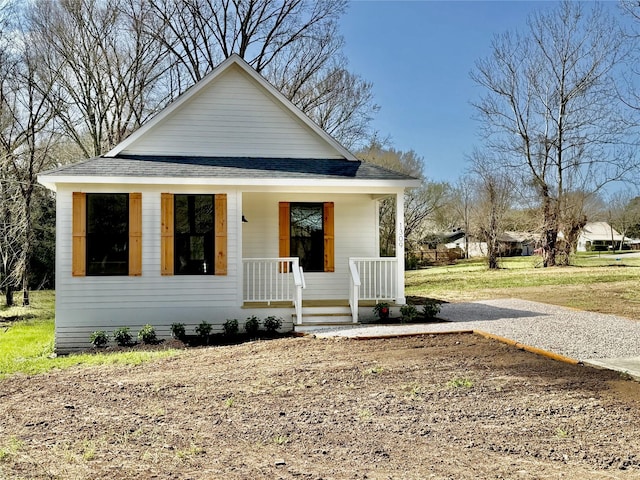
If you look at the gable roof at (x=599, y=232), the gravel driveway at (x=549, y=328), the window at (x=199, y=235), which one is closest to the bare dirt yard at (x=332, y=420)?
the gravel driveway at (x=549, y=328)

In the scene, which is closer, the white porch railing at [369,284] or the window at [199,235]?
the white porch railing at [369,284]

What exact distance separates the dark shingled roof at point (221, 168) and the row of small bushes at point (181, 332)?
291 cm

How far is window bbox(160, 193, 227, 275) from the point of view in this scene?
10.8 metres

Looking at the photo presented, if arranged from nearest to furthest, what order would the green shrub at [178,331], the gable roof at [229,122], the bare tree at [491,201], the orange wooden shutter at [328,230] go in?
the green shrub at [178,331], the gable roof at [229,122], the orange wooden shutter at [328,230], the bare tree at [491,201]

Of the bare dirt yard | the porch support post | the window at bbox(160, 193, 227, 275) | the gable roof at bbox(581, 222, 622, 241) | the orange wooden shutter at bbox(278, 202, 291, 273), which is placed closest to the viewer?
the bare dirt yard

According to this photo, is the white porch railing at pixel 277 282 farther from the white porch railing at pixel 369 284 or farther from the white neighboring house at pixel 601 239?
the white neighboring house at pixel 601 239

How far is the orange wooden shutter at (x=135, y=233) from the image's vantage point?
10609 millimetres

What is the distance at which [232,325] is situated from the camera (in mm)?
10516

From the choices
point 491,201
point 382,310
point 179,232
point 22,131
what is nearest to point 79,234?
point 179,232

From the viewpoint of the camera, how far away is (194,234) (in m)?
10.9

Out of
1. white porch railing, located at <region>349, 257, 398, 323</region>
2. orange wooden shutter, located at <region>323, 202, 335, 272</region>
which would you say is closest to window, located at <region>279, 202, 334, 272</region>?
orange wooden shutter, located at <region>323, 202, 335, 272</region>

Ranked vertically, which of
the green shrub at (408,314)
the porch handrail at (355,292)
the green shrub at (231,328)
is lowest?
the green shrub at (231,328)

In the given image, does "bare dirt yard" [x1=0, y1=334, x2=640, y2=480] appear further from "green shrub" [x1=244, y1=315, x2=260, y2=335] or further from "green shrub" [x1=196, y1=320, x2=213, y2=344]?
"green shrub" [x1=244, y1=315, x2=260, y2=335]

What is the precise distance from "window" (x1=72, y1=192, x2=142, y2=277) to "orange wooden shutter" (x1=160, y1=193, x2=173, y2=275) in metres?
0.42
